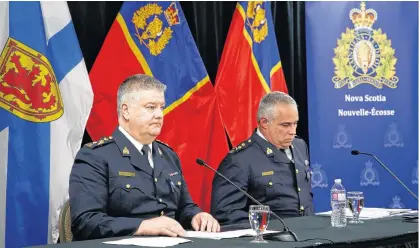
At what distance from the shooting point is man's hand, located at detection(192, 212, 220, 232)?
12.4ft

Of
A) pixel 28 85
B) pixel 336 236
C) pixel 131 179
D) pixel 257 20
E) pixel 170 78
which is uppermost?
pixel 257 20

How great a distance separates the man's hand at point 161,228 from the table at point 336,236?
16cm

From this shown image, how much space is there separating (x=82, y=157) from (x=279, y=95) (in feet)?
5.14

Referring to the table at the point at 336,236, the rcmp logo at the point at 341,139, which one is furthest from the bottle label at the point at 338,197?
the rcmp logo at the point at 341,139

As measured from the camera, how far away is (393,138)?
246 inches

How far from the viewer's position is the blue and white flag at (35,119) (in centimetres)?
464

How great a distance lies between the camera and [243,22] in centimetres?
584

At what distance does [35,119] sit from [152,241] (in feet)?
5.61

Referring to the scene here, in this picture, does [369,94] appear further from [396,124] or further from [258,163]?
[258,163]

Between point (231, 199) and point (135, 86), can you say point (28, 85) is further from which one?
point (231, 199)

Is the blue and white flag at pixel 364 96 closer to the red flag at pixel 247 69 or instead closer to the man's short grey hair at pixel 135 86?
the red flag at pixel 247 69

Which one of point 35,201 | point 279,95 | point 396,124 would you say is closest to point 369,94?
point 396,124

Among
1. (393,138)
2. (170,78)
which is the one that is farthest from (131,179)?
(393,138)

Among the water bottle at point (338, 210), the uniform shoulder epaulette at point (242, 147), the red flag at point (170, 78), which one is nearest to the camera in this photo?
the water bottle at point (338, 210)
